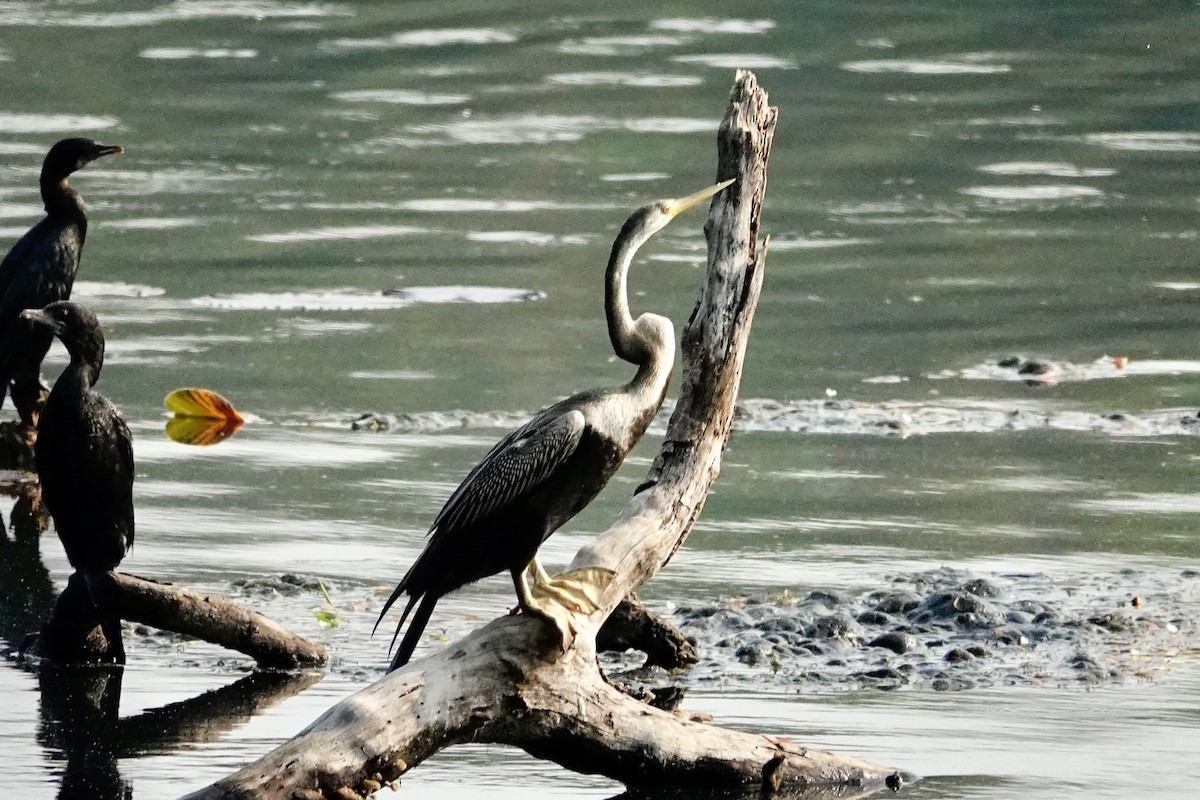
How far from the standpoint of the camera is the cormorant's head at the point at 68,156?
9852 millimetres

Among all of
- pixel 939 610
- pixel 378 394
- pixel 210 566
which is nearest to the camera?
pixel 939 610

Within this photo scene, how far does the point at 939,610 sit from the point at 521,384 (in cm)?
394

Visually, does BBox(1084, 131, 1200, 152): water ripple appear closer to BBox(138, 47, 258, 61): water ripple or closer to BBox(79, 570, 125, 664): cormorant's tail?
BBox(138, 47, 258, 61): water ripple

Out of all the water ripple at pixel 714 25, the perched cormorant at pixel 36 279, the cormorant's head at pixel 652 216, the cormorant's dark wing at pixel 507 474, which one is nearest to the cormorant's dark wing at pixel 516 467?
the cormorant's dark wing at pixel 507 474

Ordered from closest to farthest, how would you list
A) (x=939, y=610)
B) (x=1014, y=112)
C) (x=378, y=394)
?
(x=939, y=610) → (x=378, y=394) → (x=1014, y=112)

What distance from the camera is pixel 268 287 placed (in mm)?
12727

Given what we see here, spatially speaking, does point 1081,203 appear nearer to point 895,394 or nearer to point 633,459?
point 895,394

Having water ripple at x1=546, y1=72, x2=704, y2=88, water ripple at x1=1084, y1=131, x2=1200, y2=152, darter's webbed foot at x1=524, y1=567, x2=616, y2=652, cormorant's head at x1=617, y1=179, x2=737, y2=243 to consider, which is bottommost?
water ripple at x1=1084, y1=131, x2=1200, y2=152

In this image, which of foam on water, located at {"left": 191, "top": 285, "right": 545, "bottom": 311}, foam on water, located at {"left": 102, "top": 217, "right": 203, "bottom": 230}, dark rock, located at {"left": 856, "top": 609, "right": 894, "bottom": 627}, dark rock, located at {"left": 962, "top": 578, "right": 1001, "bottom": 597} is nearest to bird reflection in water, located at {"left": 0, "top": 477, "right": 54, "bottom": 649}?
dark rock, located at {"left": 856, "top": 609, "right": 894, "bottom": 627}

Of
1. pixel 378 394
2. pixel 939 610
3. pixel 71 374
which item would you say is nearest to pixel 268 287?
pixel 378 394

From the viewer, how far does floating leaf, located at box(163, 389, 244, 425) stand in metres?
9.95

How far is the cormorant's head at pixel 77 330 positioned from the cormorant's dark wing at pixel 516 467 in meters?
1.84

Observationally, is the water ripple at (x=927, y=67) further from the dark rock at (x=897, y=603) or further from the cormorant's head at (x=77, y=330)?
the cormorant's head at (x=77, y=330)

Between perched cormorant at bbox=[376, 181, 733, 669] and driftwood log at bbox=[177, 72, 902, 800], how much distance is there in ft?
0.52
